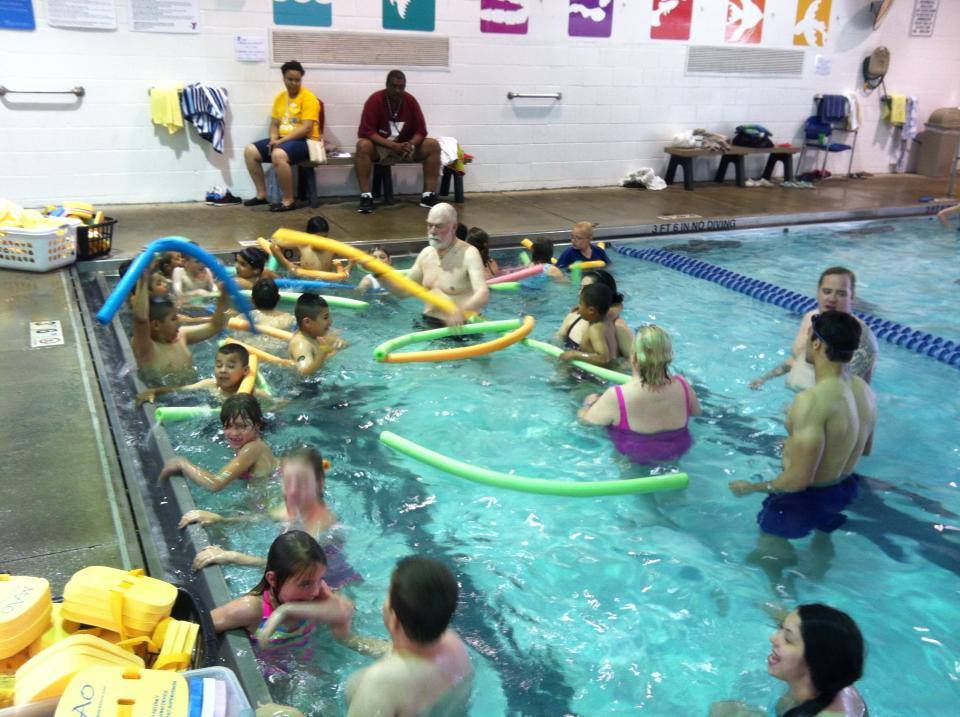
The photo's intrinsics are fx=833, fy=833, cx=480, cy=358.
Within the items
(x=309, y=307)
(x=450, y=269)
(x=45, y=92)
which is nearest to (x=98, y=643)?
(x=309, y=307)

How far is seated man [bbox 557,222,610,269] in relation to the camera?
868cm

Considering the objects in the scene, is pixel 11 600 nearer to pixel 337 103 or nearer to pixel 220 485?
pixel 220 485

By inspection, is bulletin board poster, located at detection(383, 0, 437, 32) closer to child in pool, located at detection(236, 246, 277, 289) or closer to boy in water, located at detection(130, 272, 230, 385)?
child in pool, located at detection(236, 246, 277, 289)

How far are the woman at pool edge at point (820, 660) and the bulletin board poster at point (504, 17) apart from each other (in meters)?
11.1

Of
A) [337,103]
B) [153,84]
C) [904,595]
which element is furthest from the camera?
[337,103]

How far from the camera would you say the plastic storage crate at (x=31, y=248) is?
751 centimetres

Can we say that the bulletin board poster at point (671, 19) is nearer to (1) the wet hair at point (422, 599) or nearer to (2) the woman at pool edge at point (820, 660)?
(2) the woman at pool edge at point (820, 660)

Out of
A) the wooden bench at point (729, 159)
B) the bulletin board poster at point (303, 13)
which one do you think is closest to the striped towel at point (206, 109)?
the bulletin board poster at point (303, 13)

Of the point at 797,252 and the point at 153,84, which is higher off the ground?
the point at 153,84

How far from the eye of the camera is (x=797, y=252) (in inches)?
424

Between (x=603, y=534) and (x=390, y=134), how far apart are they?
8.14m

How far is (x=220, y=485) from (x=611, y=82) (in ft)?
35.4

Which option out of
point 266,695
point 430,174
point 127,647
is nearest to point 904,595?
point 266,695

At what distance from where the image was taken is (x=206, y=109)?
10.5 m
